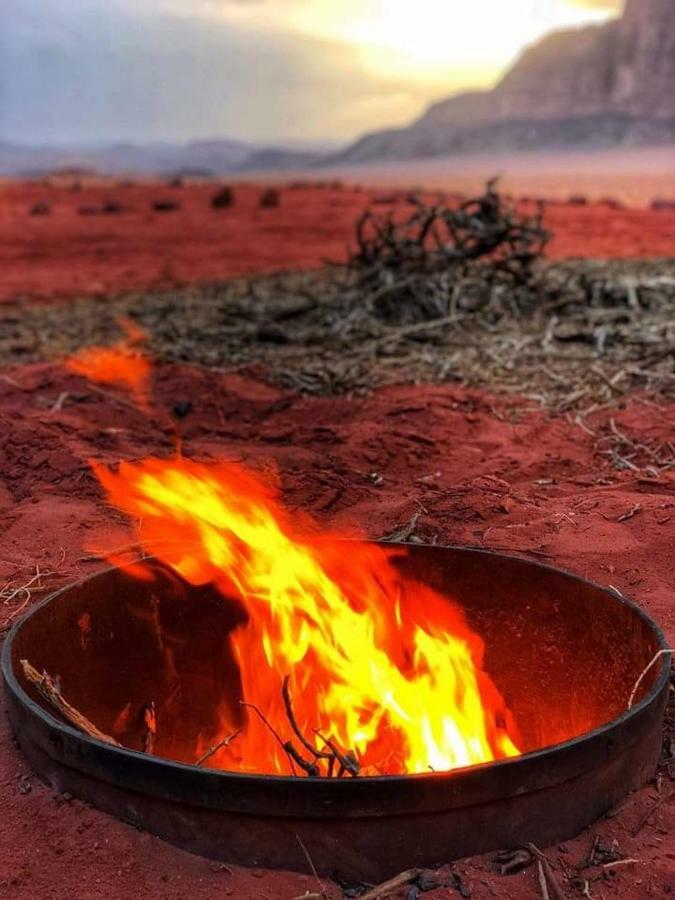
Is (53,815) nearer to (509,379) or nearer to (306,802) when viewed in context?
(306,802)

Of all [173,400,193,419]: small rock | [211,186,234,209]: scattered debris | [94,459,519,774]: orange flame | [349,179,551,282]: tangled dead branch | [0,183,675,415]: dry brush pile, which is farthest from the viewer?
[211,186,234,209]: scattered debris

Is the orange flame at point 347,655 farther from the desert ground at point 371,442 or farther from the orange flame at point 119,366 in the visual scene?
the orange flame at point 119,366

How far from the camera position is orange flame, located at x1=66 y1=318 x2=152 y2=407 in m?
6.71

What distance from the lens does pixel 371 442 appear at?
527 cm

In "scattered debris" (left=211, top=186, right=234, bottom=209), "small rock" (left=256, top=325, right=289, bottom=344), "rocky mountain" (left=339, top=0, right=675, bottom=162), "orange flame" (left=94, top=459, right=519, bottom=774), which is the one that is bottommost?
"orange flame" (left=94, top=459, right=519, bottom=774)

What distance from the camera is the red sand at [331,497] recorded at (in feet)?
7.38

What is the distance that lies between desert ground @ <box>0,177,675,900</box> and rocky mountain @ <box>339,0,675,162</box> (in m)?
109

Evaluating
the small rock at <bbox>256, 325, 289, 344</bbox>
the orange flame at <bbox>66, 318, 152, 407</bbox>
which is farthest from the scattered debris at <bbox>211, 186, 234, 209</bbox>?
the small rock at <bbox>256, 325, 289, 344</bbox>

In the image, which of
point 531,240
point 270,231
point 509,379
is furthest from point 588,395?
point 270,231

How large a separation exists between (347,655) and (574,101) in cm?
13863

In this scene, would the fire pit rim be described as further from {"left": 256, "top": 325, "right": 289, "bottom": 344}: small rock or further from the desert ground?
{"left": 256, "top": 325, "right": 289, "bottom": 344}: small rock

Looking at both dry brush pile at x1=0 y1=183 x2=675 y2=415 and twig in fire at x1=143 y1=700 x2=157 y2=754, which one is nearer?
twig in fire at x1=143 y1=700 x2=157 y2=754

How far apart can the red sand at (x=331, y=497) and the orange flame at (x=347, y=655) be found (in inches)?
25.1

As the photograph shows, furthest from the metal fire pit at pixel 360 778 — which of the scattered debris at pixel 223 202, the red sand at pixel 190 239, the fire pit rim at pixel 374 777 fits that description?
the scattered debris at pixel 223 202
